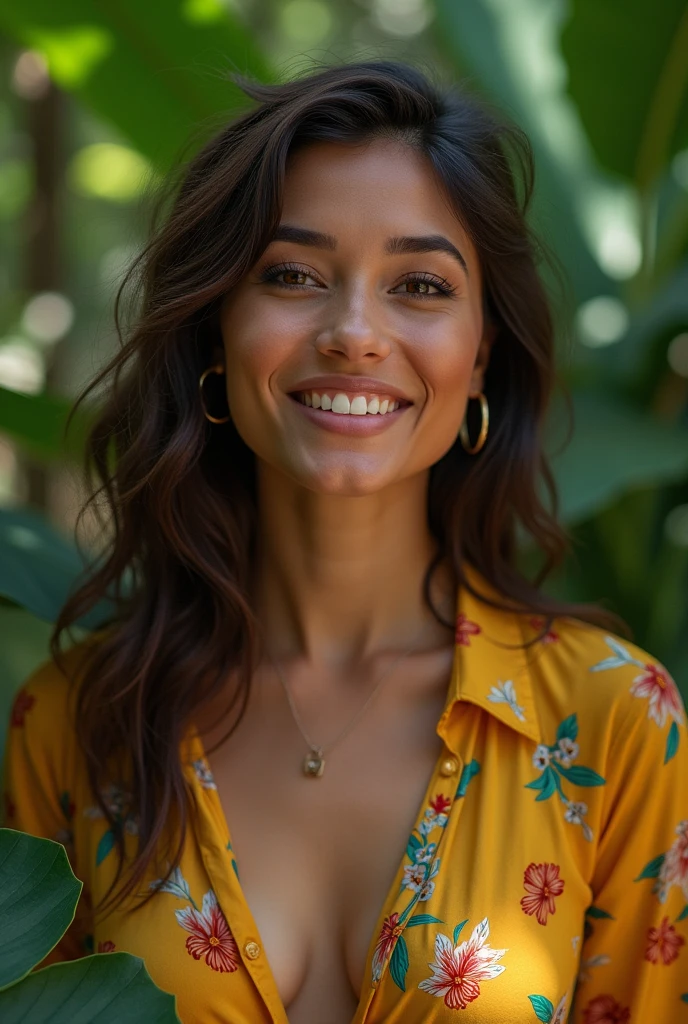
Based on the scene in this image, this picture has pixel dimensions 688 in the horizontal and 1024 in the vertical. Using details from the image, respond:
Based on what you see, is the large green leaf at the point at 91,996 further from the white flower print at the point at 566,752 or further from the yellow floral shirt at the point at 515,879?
the white flower print at the point at 566,752

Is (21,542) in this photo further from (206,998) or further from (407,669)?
(206,998)

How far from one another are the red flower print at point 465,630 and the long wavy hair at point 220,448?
0.06 m

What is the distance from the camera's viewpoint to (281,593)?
1694mm

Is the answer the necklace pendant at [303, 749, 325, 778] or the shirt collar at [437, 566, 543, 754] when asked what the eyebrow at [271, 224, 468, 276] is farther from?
the necklace pendant at [303, 749, 325, 778]

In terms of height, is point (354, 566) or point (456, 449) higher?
point (456, 449)

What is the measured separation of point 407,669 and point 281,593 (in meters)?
0.21

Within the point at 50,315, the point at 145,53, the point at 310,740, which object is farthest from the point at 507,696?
the point at 50,315

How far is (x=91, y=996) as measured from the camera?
3.59 feet

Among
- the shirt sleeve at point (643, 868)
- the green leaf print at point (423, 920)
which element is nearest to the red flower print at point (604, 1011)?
the shirt sleeve at point (643, 868)

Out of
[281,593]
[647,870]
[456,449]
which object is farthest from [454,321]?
[647,870]

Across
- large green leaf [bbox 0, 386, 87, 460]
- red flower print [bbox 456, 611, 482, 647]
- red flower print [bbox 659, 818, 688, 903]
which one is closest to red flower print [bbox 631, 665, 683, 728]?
red flower print [bbox 659, 818, 688, 903]

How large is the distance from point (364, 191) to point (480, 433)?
16.7 inches

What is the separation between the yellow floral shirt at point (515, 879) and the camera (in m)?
1.36


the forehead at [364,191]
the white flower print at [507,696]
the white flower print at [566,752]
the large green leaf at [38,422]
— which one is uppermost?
the forehead at [364,191]
